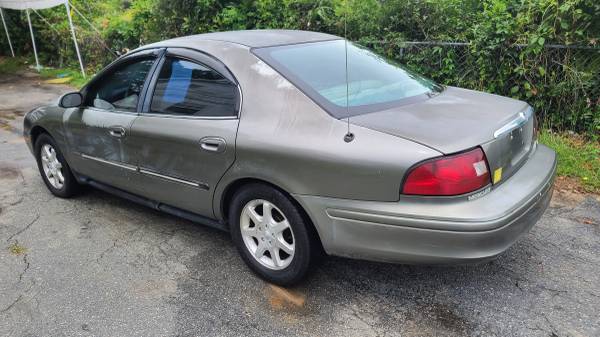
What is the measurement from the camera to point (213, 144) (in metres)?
3.18

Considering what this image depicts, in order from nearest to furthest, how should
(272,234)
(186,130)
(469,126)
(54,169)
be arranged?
(469,126) < (272,234) < (186,130) < (54,169)

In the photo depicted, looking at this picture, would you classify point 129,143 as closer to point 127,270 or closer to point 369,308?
point 127,270

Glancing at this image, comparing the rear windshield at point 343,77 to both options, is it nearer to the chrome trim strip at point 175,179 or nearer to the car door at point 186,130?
the car door at point 186,130

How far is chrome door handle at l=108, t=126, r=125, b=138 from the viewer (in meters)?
3.81

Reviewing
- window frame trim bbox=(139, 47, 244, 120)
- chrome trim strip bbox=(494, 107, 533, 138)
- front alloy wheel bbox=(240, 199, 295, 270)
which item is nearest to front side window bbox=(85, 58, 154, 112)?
window frame trim bbox=(139, 47, 244, 120)

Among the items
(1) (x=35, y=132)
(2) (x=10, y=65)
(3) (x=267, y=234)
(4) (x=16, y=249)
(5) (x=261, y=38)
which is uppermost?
(5) (x=261, y=38)

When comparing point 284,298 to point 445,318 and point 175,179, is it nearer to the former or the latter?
point 445,318

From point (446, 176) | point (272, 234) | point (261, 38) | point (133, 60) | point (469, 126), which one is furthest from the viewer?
point (133, 60)

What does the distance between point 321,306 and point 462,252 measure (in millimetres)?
920

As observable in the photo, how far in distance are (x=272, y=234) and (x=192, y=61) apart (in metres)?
Result: 1.34

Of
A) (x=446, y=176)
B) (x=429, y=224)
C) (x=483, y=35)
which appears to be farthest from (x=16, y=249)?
(x=483, y=35)

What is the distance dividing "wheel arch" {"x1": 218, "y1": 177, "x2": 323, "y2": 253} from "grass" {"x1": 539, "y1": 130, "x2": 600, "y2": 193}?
292 cm

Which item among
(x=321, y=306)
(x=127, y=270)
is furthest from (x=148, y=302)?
(x=321, y=306)

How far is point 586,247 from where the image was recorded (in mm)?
3549
